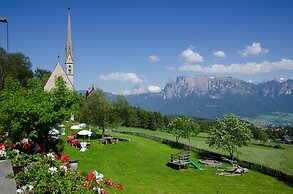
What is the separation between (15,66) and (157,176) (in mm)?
53387

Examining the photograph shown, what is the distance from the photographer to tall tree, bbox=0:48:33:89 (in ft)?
212

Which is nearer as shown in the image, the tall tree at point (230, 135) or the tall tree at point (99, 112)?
the tall tree at point (230, 135)

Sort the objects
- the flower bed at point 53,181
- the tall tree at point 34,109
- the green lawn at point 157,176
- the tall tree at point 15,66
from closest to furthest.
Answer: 1. the flower bed at point 53,181
2. the tall tree at point 34,109
3. the green lawn at point 157,176
4. the tall tree at point 15,66

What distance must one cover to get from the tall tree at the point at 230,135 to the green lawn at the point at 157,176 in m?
5.21

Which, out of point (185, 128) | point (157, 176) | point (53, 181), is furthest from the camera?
point (185, 128)

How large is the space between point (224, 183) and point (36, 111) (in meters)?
20.4

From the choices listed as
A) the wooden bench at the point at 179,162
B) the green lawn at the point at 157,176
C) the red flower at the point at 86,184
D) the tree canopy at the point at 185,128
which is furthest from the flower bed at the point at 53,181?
the tree canopy at the point at 185,128

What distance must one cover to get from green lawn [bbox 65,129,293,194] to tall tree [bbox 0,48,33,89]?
1398 inches

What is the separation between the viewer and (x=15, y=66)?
2685 inches

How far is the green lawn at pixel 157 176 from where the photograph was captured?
26375mm

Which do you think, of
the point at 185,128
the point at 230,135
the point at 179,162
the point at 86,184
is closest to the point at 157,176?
the point at 179,162

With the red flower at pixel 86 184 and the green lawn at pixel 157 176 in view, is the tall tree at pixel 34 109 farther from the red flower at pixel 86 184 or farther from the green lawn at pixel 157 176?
the red flower at pixel 86 184

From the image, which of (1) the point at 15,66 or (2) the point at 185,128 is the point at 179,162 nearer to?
(2) the point at 185,128

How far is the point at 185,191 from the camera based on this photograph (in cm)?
2528
